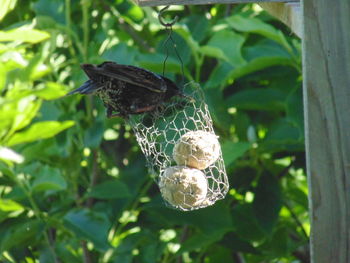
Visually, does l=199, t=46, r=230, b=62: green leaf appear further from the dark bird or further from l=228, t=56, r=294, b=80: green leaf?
the dark bird

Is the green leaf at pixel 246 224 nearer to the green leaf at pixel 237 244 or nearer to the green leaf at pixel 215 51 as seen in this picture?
the green leaf at pixel 237 244

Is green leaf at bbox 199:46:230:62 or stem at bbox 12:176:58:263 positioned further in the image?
stem at bbox 12:176:58:263

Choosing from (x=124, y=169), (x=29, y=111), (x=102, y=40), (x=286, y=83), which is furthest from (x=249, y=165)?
(x=29, y=111)

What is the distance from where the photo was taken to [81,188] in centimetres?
277

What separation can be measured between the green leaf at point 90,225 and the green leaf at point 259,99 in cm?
53

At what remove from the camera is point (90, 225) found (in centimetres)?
228

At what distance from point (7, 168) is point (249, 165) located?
0.77 metres

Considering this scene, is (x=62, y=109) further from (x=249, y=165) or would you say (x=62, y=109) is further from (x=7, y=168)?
(x=249, y=165)

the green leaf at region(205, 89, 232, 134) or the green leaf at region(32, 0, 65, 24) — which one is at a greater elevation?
the green leaf at region(32, 0, 65, 24)

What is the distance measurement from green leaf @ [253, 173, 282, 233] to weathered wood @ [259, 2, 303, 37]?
0.90 m

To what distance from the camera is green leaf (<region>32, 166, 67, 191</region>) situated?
2.19 meters

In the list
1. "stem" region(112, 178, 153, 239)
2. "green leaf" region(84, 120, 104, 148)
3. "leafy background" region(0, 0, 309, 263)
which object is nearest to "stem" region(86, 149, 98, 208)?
"leafy background" region(0, 0, 309, 263)

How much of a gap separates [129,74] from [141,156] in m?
1.26

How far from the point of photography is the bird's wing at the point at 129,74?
142cm
